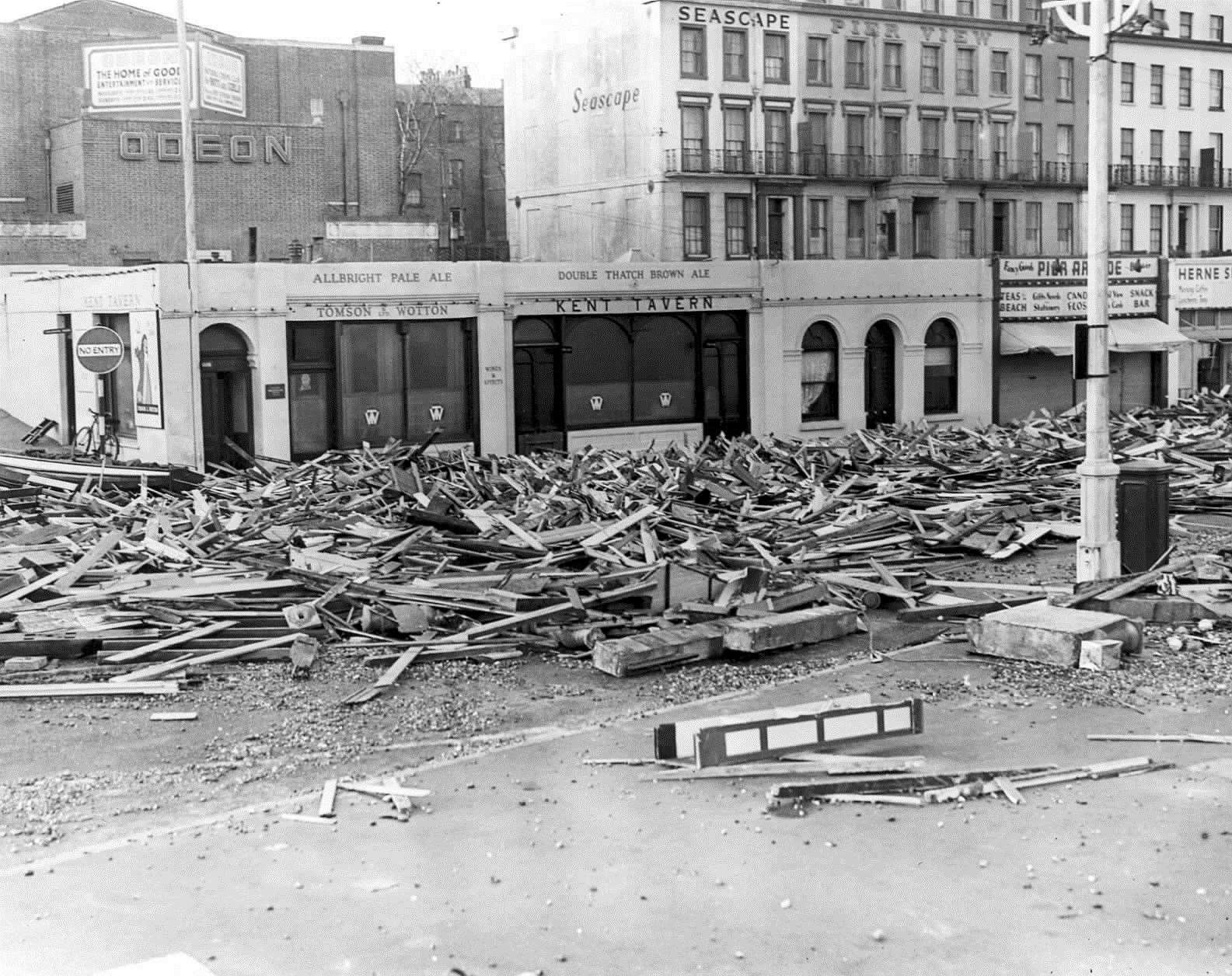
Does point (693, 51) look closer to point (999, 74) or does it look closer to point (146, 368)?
point (999, 74)

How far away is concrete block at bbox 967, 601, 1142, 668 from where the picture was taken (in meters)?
13.7

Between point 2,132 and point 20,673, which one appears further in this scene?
point 2,132

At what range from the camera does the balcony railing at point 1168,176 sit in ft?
239

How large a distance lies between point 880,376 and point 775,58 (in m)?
21.5

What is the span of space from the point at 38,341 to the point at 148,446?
9182 mm

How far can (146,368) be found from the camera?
Result: 32.2 meters

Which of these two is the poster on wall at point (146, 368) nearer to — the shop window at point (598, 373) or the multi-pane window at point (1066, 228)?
the shop window at point (598, 373)

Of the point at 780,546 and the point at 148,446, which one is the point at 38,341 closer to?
the point at 148,446

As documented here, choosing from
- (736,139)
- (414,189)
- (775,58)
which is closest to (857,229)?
(736,139)

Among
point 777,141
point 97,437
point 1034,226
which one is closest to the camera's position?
point 97,437

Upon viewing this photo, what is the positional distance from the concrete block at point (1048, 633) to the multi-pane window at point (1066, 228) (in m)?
59.1

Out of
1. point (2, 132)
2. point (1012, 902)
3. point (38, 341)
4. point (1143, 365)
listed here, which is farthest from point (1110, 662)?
point (2, 132)

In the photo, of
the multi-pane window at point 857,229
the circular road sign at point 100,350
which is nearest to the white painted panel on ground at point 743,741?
the circular road sign at point 100,350

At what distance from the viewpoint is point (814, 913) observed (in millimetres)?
8188
